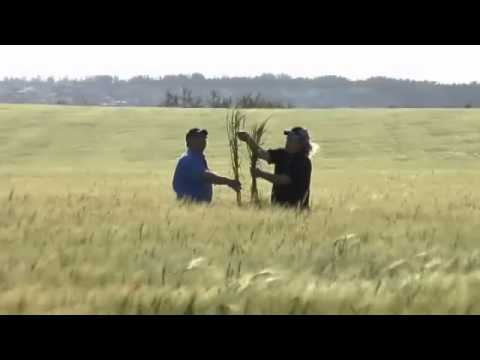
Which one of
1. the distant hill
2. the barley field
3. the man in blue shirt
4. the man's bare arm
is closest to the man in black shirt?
the man's bare arm

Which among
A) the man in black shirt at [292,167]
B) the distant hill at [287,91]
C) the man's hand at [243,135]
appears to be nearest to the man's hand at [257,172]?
the man in black shirt at [292,167]

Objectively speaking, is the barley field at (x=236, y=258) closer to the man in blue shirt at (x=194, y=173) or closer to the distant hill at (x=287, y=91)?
the man in blue shirt at (x=194, y=173)

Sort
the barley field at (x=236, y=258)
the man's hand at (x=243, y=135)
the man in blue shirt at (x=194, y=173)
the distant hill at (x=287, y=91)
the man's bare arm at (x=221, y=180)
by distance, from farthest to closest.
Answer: the distant hill at (x=287, y=91) → the man in blue shirt at (x=194, y=173) → the man's bare arm at (x=221, y=180) → the man's hand at (x=243, y=135) → the barley field at (x=236, y=258)

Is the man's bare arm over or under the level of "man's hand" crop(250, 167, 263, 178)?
under

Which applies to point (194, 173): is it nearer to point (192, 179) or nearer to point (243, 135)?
point (192, 179)

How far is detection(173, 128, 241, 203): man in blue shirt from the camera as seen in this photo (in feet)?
24.4

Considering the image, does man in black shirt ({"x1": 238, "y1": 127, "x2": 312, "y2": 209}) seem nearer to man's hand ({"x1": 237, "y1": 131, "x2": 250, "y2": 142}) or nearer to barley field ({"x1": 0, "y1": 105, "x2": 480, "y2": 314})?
man's hand ({"x1": 237, "y1": 131, "x2": 250, "y2": 142})

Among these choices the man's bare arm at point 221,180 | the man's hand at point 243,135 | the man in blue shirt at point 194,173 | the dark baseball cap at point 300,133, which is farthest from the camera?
the man in blue shirt at point 194,173

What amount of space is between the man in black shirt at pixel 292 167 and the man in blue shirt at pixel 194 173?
54cm

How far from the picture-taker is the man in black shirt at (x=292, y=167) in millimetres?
7109

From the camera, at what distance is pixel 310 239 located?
4.52 meters

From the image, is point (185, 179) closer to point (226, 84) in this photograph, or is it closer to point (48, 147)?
point (48, 147)
